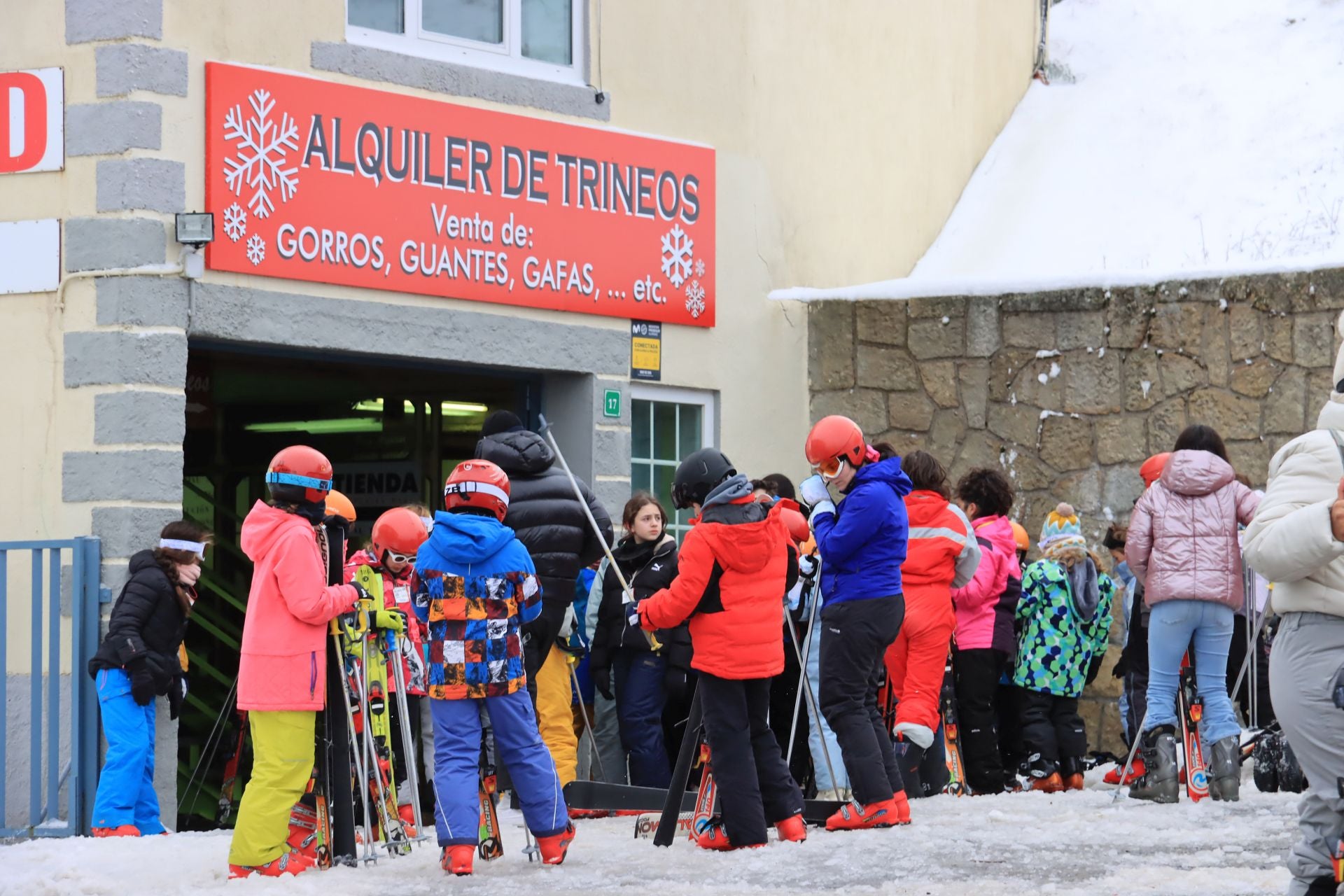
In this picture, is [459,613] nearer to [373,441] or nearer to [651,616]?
[651,616]

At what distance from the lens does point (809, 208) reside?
41.2 ft

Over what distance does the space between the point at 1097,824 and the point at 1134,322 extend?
4.09 meters

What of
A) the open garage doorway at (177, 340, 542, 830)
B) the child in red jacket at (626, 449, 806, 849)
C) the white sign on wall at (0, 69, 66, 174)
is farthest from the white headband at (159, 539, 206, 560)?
the open garage doorway at (177, 340, 542, 830)

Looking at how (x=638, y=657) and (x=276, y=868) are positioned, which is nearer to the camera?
(x=276, y=868)

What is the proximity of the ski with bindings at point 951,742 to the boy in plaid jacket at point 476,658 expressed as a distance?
3150mm

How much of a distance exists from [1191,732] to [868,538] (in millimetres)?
2116

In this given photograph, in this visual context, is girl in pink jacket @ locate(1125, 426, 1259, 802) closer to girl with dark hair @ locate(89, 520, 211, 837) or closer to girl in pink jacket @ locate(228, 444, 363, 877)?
girl in pink jacket @ locate(228, 444, 363, 877)

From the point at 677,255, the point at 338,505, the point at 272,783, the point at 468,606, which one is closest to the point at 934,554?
the point at 468,606

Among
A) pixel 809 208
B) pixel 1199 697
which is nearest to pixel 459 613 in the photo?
pixel 1199 697

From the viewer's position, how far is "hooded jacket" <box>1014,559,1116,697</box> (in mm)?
10336

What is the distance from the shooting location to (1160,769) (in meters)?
8.98

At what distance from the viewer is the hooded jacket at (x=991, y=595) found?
33.1 feet

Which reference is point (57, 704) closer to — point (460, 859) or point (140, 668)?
point (140, 668)

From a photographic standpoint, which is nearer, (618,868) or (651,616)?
(618,868)
